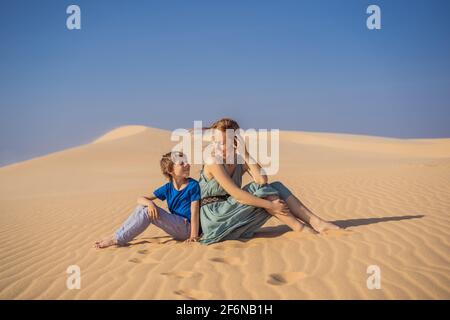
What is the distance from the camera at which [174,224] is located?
19.2 ft

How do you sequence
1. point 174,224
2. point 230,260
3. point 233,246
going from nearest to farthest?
1. point 230,260
2. point 233,246
3. point 174,224

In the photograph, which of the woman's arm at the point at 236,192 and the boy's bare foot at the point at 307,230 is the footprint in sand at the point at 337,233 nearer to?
the boy's bare foot at the point at 307,230

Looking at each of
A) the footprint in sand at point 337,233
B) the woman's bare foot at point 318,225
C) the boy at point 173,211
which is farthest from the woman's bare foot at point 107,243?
the footprint in sand at point 337,233

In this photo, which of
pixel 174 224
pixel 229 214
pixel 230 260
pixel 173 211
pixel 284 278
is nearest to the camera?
pixel 284 278

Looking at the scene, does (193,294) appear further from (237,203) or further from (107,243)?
(107,243)

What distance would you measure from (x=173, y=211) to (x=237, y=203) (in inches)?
33.2

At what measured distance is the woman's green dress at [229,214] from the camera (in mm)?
5688

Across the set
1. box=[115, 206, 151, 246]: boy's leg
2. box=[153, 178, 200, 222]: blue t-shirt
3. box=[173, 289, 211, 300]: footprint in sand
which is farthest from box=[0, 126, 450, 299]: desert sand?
box=[153, 178, 200, 222]: blue t-shirt

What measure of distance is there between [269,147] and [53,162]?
1633 cm

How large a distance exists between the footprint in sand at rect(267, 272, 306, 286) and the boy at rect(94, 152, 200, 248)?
1637mm

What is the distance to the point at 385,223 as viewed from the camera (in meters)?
6.51

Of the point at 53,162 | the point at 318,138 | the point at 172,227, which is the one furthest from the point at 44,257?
the point at 318,138

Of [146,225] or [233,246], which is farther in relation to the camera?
[146,225]

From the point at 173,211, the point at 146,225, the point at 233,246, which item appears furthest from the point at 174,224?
the point at 233,246
